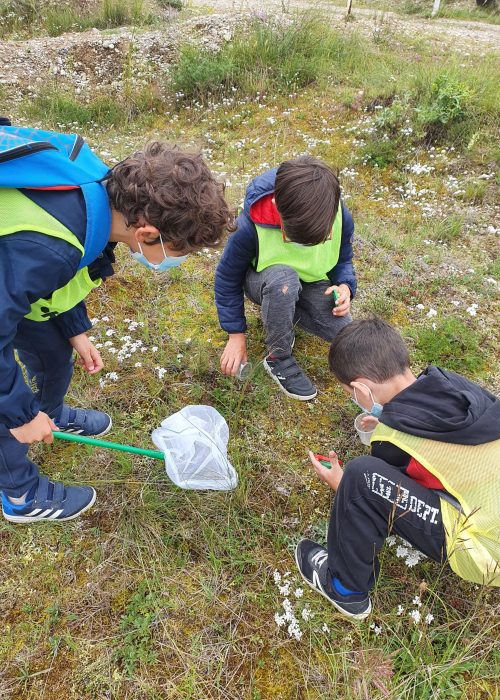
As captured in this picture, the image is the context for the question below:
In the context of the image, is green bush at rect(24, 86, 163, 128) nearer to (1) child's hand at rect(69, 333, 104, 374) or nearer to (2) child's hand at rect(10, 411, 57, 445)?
(1) child's hand at rect(69, 333, 104, 374)

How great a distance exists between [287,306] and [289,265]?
9.7 inches

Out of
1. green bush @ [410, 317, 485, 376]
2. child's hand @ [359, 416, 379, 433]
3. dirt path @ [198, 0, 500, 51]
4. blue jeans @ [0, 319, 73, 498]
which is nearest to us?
blue jeans @ [0, 319, 73, 498]

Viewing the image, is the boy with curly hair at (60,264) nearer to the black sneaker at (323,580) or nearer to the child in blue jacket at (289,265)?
the child in blue jacket at (289,265)

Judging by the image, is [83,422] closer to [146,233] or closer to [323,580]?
[146,233]

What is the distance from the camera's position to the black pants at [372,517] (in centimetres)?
177

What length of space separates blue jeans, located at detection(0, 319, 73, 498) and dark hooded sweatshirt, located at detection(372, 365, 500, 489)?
1.57 metres

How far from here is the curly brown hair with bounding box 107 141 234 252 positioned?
1.79 m

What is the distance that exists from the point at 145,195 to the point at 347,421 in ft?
5.78

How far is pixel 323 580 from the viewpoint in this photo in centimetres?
204

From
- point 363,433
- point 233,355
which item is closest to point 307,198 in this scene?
point 233,355

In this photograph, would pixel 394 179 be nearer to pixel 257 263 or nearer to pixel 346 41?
pixel 257 263

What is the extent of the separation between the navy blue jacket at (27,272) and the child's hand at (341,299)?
5.26 ft

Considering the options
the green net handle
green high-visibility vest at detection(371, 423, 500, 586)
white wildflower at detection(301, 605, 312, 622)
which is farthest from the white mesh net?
green high-visibility vest at detection(371, 423, 500, 586)

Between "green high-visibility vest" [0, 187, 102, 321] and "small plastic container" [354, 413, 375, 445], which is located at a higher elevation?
"green high-visibility vest" [0, 187, 102, 321]
